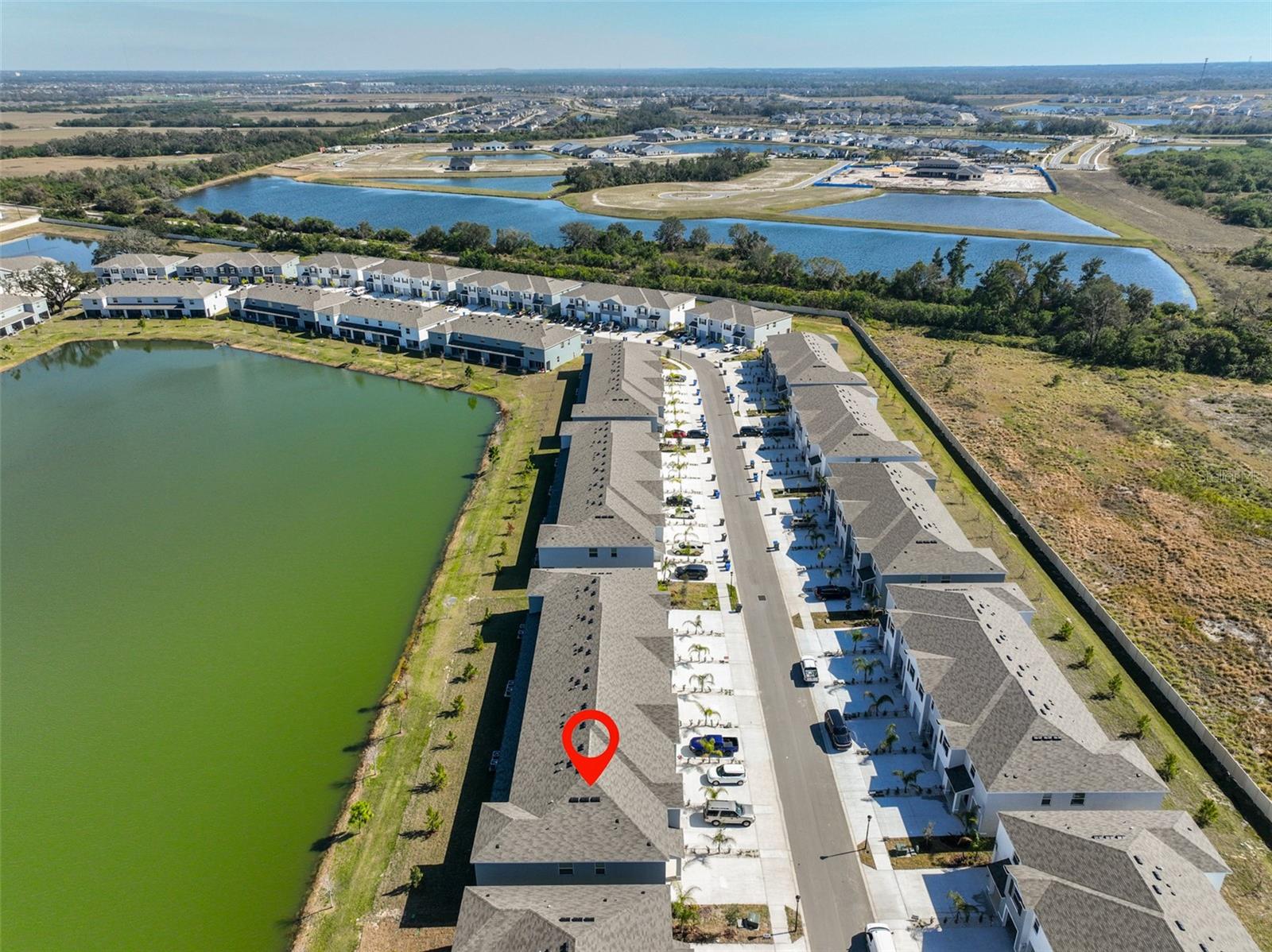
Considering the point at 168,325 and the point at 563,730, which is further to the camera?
the point at 168,325

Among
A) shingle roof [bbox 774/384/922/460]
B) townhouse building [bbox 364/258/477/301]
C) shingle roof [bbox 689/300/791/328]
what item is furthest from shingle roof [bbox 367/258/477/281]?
shingle roof [bbox 774/384/922/460]

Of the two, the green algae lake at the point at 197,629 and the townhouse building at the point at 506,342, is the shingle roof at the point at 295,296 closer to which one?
the townhouse building at the point at 506,342

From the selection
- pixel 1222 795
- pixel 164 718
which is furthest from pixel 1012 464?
pixel 164 718

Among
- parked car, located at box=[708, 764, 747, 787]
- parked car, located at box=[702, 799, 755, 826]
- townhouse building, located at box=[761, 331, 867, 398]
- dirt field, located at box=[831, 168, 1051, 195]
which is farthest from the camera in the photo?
dirt field, located at box=[831, 168, 1051, 195]

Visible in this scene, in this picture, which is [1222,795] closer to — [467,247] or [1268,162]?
[467,247]

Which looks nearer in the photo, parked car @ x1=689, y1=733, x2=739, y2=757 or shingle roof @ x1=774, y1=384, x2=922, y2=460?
parked car @ x1=689, y1=733, x2=739, y2=757

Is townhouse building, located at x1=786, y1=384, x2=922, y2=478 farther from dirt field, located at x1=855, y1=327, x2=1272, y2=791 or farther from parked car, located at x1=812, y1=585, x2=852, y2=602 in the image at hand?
parked car, located at x1=812, y1=585, x2=852, y2=602
